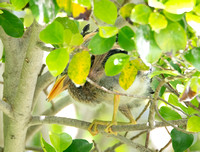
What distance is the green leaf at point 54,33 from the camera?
26.4 inches

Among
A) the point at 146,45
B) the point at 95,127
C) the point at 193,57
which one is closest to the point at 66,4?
the point at 146,45

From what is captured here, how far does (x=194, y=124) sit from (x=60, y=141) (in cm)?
40

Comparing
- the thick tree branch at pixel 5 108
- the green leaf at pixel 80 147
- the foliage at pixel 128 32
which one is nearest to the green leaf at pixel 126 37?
the foliage at pixel 128 32

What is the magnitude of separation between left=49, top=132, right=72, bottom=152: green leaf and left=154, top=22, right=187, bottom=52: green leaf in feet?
1.77

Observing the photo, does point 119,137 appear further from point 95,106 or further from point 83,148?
point 95,106

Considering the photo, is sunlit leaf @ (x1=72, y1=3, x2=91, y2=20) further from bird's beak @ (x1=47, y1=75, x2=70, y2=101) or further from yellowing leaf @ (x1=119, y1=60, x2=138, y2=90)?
bird's beak @ (x1=47, y1=75, x2=70, y2=101)

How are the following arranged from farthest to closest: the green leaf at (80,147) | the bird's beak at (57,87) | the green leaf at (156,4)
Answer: the bird's beak at (57,87) → the green leaf at (80,147) → the green leaf at (156,4)

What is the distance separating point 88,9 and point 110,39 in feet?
0.39

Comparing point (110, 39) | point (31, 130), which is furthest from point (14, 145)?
point (110, 39)

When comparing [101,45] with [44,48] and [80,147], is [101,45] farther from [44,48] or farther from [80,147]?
[80,147]

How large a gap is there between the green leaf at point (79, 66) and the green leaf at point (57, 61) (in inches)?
3.3

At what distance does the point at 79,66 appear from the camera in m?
0.75

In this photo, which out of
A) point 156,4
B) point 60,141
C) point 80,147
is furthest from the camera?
point 80,147

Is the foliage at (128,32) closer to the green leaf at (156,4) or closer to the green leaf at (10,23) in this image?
the green leaf at (156,4)
